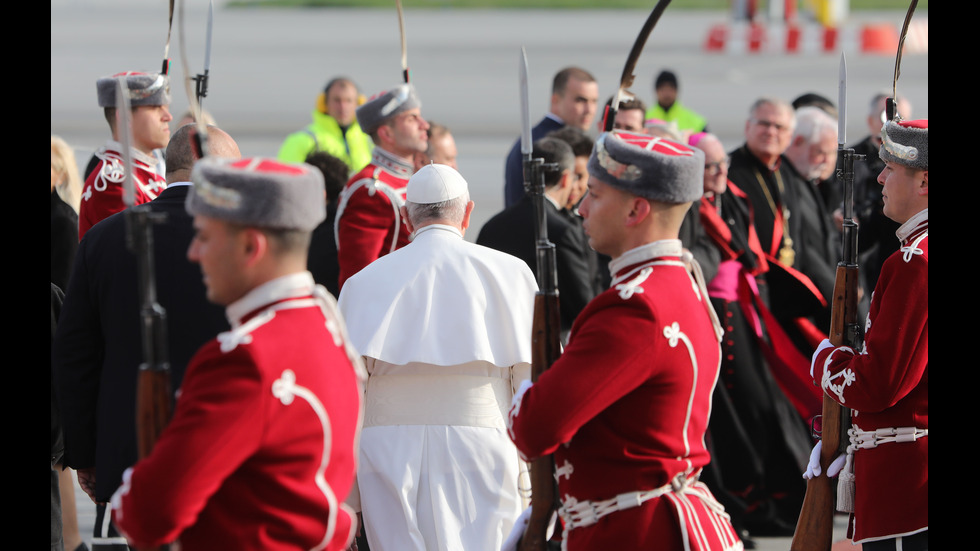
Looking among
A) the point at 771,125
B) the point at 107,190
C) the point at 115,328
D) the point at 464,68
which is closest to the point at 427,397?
the point at 115,328

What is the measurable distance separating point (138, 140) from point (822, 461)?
9.64 ft

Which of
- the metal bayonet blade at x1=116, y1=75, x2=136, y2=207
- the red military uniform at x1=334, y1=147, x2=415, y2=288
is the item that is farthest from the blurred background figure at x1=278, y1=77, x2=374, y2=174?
the metal bayonet blade at x1=116, y1=75, x2=136, y2=207

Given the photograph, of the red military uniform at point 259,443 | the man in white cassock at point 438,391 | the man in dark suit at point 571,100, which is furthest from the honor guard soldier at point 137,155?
the red military uniform at point 259,443

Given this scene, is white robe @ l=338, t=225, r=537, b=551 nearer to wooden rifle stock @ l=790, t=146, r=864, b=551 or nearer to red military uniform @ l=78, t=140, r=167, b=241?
wooden rifle stock @ l=790, t=146, r=864, b=551

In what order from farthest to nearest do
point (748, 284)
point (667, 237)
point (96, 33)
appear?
point (96, 33) → point (748, 284) → point (667, 237)

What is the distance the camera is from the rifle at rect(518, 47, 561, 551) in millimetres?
3111

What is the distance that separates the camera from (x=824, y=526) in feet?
12.3

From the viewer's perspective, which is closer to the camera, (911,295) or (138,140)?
(911,295)

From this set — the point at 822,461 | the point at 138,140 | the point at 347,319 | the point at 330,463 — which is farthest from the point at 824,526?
the point at 138,140

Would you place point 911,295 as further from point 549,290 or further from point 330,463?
point 330,463

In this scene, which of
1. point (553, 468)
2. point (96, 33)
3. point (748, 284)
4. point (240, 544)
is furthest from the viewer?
point (96, 33)

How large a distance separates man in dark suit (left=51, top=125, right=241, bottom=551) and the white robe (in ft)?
1.88

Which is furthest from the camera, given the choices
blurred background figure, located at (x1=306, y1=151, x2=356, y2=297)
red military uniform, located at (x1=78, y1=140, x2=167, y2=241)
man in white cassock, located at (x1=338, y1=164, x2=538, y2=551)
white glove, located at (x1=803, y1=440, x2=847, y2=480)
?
blurred background figure, located at (x1=306, y1=151, x2=356, y2=297)

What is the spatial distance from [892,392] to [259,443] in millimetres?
1800
